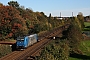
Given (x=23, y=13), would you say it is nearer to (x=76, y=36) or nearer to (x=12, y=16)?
(x=12, y=16)

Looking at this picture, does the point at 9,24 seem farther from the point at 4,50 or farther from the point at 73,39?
the point at 4,50

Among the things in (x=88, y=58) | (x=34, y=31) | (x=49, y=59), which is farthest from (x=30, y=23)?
(x=49, y=59)

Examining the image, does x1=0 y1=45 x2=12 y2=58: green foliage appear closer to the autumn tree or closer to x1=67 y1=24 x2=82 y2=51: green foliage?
x1=67 y1=24 x2=82 y2=51: green foliage

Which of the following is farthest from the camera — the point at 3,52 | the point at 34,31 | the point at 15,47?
the point at 34,31

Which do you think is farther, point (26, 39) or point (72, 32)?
point (72, 32)

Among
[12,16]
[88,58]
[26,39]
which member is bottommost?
[88,58]

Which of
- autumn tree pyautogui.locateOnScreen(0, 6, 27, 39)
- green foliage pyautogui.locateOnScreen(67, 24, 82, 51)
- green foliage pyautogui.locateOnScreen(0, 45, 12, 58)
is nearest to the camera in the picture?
green foliage pyautogui.locateOnScreen(0, 45, 12, 58)

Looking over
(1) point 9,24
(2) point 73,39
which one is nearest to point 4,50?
(2) point 73,39

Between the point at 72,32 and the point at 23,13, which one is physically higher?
the point at 23,13

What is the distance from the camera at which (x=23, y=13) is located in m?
92.5

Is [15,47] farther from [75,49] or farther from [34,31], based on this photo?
[34,31]

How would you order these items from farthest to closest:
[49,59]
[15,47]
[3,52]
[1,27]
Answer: [1,27] → [15,47] → [3,52] → [49,59]

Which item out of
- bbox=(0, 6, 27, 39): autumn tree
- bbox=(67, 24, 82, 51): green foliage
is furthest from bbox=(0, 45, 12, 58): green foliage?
bbox=(0, 6, 27, 39): autumn tree

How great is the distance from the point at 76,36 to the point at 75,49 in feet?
10.8
